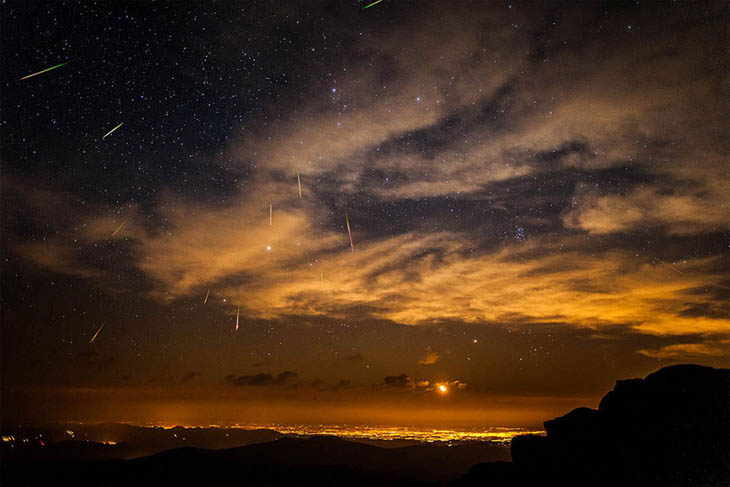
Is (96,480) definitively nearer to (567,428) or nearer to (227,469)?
Result: (227,469)

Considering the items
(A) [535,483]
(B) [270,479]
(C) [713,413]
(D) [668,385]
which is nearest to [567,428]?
(A) [535,483]

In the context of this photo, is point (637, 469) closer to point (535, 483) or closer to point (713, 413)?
point (713, 413)

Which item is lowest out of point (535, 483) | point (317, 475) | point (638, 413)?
point (317, 475)

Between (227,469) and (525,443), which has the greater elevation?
(525,443)

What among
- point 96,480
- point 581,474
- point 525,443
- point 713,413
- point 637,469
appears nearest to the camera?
point 713,413

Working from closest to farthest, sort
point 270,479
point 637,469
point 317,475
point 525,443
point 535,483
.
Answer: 1. point 637,469
2. point 535,483
3. point 525,443
4. point 270,479
5. point 317,475

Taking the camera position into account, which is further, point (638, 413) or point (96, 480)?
point (96, 480)

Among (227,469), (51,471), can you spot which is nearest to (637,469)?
(227,469)
